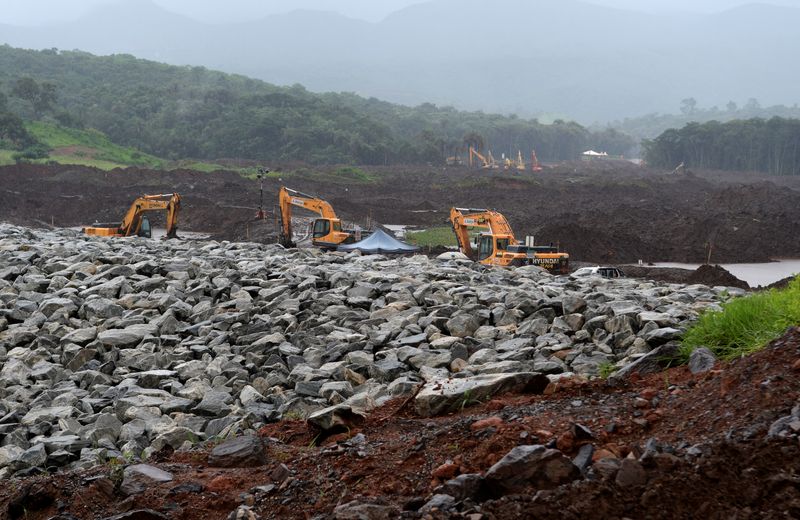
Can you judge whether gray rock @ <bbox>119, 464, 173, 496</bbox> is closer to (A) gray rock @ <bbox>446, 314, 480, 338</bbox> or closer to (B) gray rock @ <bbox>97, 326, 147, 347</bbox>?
(A) gray rock @ <bbox>446, 314, 480, 338</bbox>

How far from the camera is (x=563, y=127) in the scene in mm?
144875

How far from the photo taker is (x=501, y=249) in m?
24.2

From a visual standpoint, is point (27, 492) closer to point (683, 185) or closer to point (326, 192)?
point (326, 192)

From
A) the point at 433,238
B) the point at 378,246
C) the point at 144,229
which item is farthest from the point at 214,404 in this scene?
the point at 433,238

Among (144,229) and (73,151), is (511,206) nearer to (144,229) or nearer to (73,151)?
(144,229)

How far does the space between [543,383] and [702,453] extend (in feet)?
7.60

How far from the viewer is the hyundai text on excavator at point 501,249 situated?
22734 mm

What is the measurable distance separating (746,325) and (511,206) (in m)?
43.8

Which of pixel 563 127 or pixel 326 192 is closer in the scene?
pixel 326 192

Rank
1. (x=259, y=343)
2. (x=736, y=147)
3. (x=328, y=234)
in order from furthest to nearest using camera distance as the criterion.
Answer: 1. (x=736, y=147)
2. (x=328, y=234)
3. (x=259, y=343)

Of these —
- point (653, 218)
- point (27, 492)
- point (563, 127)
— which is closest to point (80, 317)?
point (27, 492)

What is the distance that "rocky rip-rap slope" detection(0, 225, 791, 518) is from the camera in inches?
219

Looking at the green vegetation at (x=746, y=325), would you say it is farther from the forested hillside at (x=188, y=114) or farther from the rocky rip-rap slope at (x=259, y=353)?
the forested hillside at (x=188, y=114)

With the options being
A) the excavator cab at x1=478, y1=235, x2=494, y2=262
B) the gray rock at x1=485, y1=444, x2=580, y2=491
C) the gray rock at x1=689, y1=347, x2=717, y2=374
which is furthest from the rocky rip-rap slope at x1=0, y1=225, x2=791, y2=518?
Answer: the excavator cab at x1=478, y1=235, x2=494, y2=262
